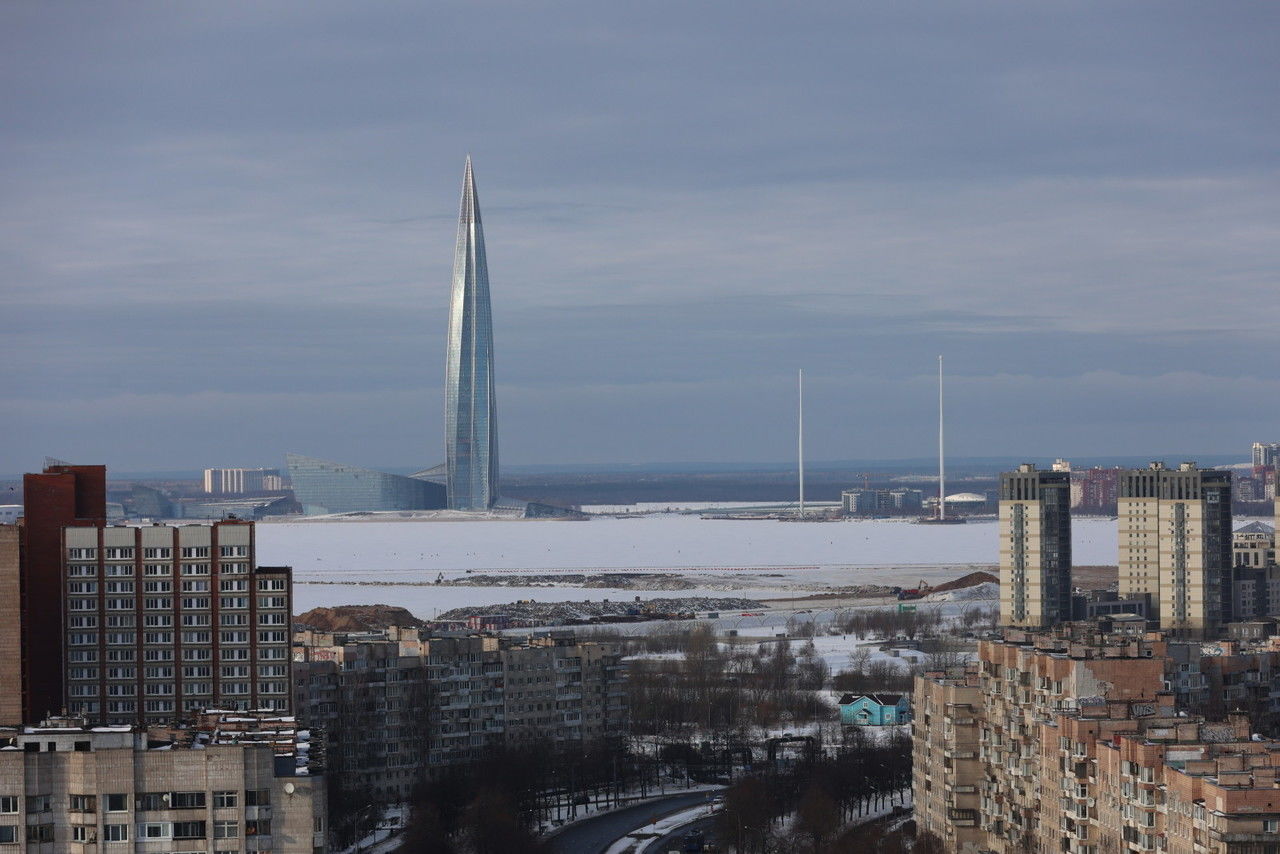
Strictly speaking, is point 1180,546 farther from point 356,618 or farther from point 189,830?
point 189,830

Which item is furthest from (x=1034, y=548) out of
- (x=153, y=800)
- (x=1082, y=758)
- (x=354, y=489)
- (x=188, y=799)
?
(x=354, y=489)

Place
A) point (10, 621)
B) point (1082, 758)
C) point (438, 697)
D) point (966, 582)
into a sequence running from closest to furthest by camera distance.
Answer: point (1082, 758) → point (10, 621) → point (438, 697) → point (966, 582)

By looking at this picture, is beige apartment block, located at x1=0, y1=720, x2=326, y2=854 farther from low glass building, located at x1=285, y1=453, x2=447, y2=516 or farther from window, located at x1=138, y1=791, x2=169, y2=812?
low glass building, located at x1=285, y1=453, x2=447, y2=516

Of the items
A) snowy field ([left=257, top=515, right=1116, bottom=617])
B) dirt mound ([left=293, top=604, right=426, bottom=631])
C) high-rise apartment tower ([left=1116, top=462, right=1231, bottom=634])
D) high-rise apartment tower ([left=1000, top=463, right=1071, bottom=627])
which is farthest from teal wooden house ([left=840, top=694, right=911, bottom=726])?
snowy field ([left=257, top=515, right=1116, bottom=617])

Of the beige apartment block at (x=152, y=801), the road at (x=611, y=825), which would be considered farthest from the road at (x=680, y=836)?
the beige apartment block at (x=152, y=801)

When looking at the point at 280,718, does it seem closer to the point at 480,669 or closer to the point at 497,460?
the point at 480,669

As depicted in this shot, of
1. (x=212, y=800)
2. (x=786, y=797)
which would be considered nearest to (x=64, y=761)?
(x=212, y=800)
